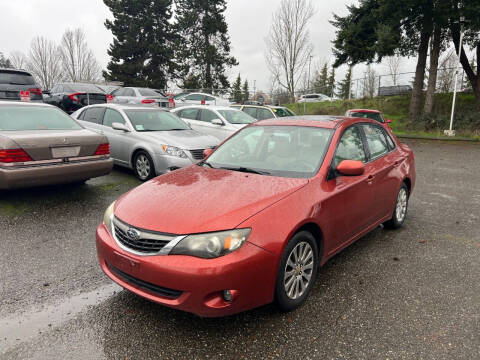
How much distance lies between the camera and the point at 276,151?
3756 millimetres

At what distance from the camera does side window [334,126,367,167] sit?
365 centimetres

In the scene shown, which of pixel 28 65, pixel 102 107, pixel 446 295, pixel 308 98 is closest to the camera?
pixel 446 295

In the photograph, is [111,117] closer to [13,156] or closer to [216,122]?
[216,122]

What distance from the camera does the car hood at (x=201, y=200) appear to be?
8.41 feet

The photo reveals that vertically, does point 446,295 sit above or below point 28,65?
below

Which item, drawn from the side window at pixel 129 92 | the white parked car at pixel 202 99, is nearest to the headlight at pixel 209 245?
the side window at pixel 129 92

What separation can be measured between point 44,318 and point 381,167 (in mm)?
3705

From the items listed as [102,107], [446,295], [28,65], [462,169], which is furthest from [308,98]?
[28,65]

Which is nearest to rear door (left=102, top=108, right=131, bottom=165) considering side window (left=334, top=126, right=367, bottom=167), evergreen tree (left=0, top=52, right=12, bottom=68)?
side window (left=334, top=126, right=367, bottom=167)

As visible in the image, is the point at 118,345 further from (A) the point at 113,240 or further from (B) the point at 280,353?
(B) the point at 280,353

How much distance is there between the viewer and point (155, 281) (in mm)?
2465

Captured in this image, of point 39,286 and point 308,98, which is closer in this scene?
point 39,286

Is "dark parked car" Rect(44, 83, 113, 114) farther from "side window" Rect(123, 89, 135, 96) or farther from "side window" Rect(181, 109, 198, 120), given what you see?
"side window" Rect(181, 109, 198, 120)

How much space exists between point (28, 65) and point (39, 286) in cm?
5407
